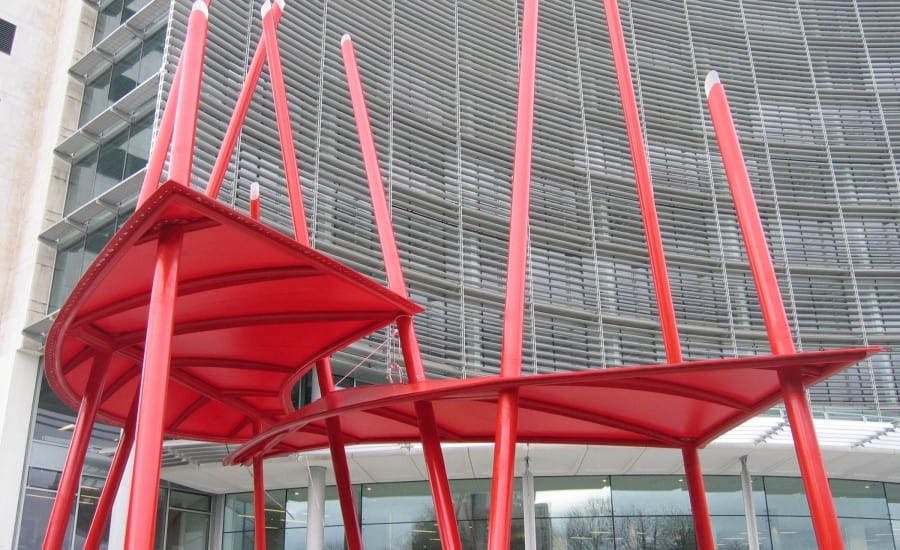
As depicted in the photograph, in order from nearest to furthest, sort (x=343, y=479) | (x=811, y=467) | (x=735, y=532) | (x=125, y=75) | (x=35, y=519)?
(x=811, y=467) → (x=343, y=479) → (x=35, y=519) → (x=735, y=532) → (x=125, y=75)

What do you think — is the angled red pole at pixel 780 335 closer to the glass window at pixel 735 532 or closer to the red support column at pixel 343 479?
the red support column at pixel 343 479

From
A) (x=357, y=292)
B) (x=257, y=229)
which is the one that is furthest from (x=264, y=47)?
(x=257, y=229)

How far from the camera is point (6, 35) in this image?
1102 inches

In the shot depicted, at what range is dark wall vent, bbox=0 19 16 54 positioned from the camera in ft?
91.3

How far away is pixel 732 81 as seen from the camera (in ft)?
101

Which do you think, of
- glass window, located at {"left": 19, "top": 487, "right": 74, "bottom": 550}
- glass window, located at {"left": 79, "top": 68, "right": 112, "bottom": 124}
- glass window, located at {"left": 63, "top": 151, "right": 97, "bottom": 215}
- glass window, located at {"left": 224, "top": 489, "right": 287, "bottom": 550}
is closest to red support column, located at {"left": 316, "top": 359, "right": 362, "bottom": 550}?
glass window, located at {"left": 19, "top": 487, "right": 74, "bottom": 550}

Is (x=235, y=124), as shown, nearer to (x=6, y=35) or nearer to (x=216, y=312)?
(x=216, y=312)

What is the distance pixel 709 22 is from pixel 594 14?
430 centimetres

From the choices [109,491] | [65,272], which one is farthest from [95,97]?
[109,491]

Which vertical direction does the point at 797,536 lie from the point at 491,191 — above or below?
below

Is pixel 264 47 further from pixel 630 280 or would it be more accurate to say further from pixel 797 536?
pixel 797 536

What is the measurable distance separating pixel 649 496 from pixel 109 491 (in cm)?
1694

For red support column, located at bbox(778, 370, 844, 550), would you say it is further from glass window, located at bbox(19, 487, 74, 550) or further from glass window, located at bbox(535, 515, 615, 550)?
glass window, located at bbox(19, 487, 74, 550)

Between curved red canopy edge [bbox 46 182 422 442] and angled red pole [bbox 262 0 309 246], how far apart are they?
8.92 ft
